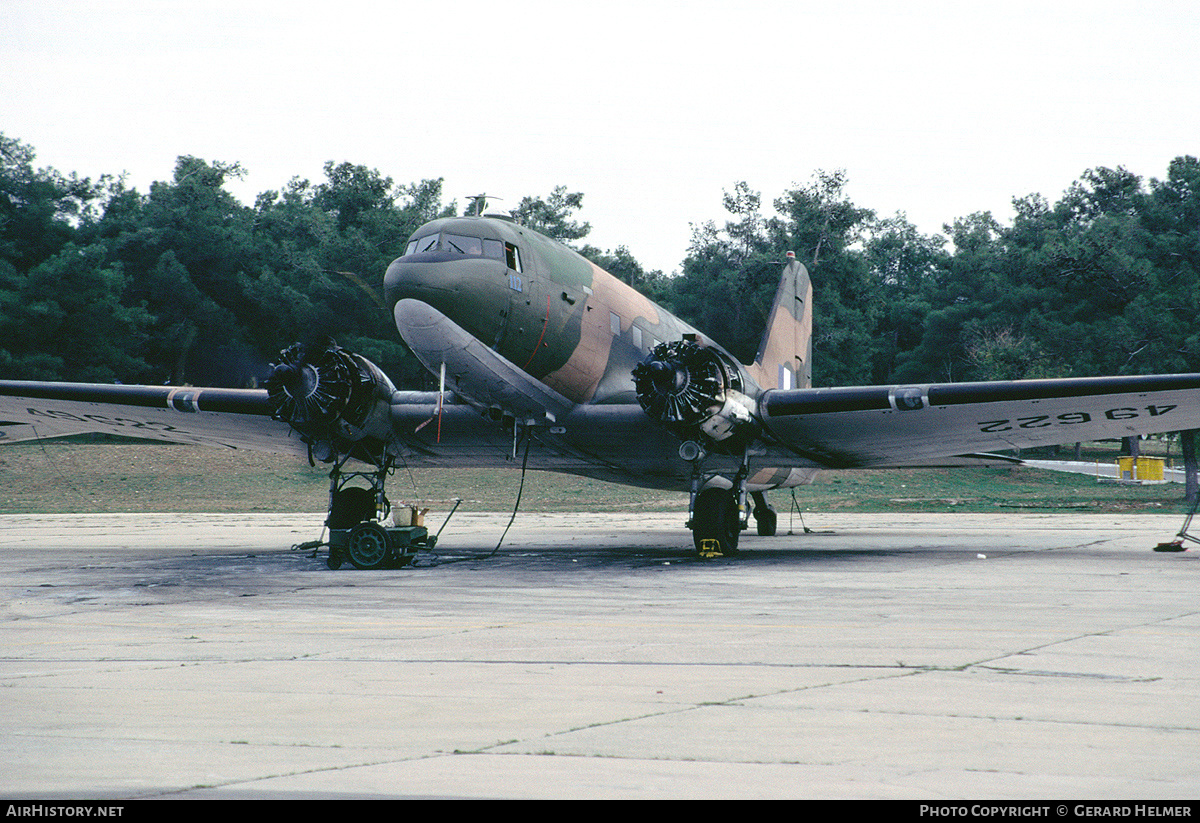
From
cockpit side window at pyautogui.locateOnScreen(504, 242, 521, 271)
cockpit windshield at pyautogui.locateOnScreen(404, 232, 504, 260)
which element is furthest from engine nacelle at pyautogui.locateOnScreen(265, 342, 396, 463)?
cockpit side window at pyautogui.locateOnScreen(504, 242, 521, 271)

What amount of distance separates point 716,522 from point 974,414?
4738mm

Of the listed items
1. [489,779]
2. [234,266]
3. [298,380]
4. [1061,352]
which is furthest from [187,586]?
[234,266]

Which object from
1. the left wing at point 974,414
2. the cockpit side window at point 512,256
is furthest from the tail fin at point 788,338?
the cockpit side window at point 512,256

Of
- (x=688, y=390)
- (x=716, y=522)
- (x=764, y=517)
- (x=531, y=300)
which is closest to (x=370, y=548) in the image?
(x=531, y=300)

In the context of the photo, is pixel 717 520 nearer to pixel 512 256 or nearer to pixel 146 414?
pixel 512 256

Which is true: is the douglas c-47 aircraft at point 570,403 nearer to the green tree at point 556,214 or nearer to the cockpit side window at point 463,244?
the cockpit side window at point 463,244

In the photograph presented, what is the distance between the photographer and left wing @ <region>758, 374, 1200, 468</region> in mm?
17219

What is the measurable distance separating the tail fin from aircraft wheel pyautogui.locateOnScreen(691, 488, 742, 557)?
16.9ft

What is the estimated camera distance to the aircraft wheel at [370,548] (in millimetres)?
17766

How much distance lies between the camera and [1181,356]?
4366cm

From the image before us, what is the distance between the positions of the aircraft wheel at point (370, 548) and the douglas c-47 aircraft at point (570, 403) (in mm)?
34

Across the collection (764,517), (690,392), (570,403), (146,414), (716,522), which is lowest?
(764,517)

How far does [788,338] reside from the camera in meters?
26.5

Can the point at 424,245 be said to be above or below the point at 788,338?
above
